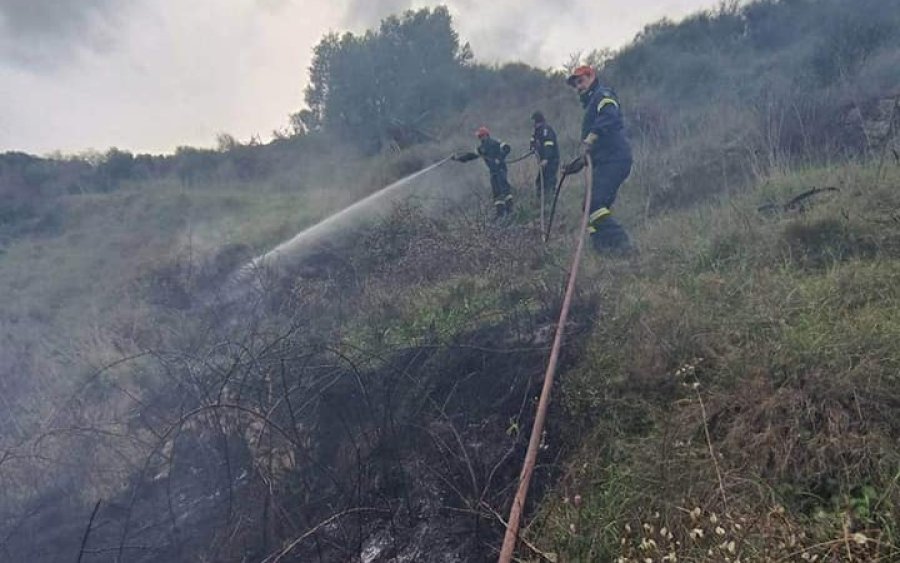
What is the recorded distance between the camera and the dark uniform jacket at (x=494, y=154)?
26.4 ft

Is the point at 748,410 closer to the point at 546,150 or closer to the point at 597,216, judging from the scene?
the point at 597,216

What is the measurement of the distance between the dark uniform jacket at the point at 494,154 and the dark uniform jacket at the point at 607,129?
97.5 inches

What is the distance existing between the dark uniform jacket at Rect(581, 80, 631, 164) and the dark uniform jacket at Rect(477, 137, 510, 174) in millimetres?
2477

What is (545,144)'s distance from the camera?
7.64m

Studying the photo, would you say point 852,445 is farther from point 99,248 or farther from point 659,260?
point 99,248

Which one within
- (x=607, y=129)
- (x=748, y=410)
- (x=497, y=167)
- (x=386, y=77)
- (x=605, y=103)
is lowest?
(x=748, y=410)

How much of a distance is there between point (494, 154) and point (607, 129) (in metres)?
2.77

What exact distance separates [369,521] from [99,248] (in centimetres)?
1216

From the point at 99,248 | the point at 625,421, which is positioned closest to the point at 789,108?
the point at 625,421

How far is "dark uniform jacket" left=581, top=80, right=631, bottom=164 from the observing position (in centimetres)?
551

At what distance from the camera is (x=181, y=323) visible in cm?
697

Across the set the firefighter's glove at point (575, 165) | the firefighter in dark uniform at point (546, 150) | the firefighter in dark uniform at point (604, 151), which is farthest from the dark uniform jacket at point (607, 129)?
the firefighter in dark uniform at point (546, 150)

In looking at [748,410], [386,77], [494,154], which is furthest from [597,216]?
[386,77]

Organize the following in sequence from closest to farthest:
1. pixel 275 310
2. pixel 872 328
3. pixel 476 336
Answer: pixel 872 328 < pixel 476 336 < pixel 275 310
